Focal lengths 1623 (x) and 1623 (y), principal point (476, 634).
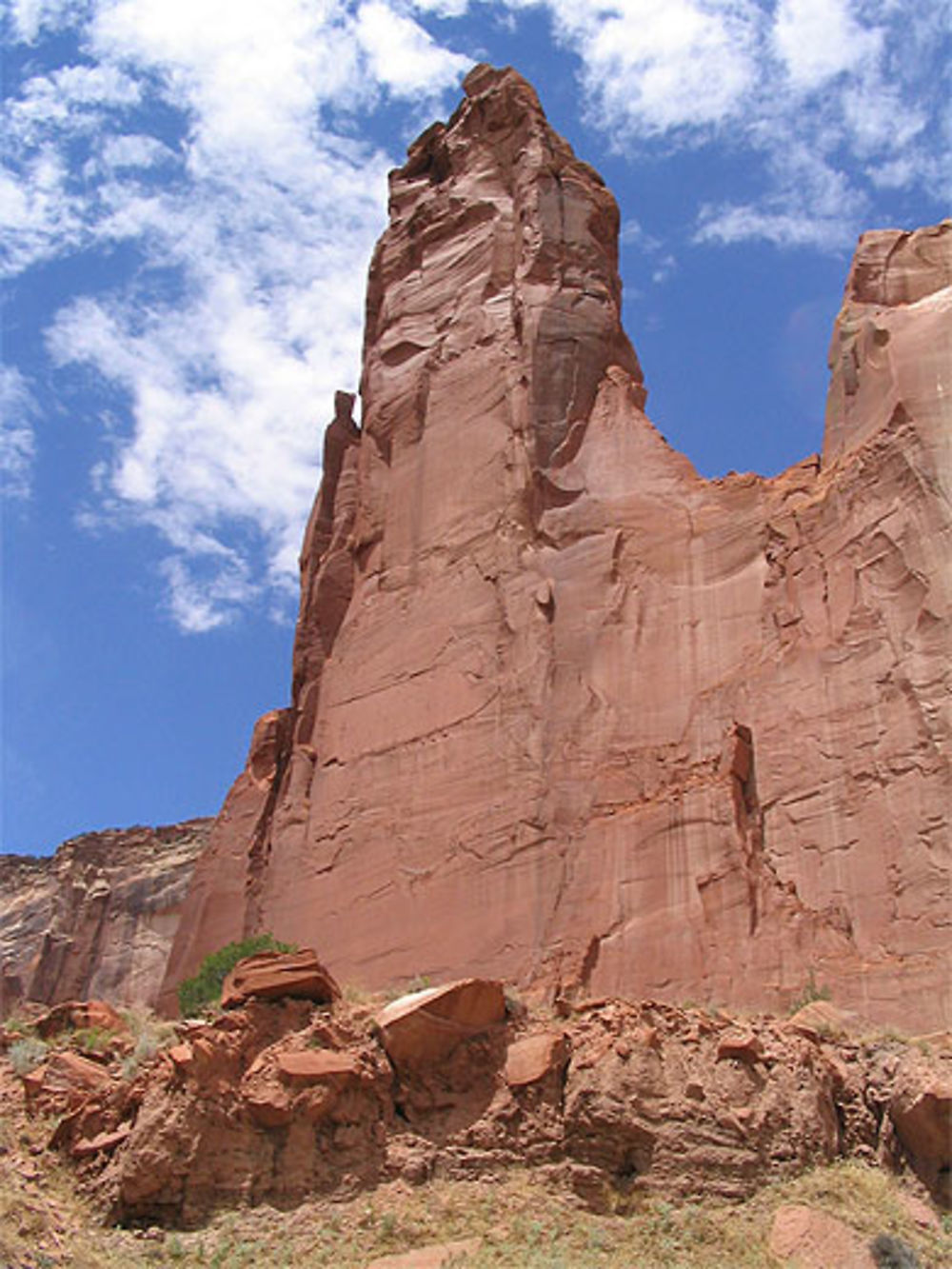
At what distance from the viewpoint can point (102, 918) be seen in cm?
5825

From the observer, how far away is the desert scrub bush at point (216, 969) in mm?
29406

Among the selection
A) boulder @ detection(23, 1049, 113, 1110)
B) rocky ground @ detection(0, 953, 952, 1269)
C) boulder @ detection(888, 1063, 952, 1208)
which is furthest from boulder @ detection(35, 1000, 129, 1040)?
boulder @ detection(888, 1063, 952, 1208)

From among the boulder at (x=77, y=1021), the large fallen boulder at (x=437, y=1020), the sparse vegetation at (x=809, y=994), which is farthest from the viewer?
the sparse vegetation at (x=809, y=994)

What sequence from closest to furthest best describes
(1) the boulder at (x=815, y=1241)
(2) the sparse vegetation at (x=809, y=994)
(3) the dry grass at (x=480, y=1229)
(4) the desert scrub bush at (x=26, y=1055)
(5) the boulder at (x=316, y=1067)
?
(1) the boulder at (x=815, y=1241), (3) the dry grass at (x=480, y=1229), (5) the boulder at (x=316, y=1067), (4) the desert scrub bush at (x=26, y=1055), (2) the sparse vegetation at (x=809, y=994)

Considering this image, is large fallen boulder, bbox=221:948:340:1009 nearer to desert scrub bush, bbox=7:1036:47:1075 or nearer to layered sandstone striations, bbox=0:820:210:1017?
desert scrub bush, bbox=7:1036:47:1075

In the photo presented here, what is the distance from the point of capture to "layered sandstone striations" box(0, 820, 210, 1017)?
56.3m

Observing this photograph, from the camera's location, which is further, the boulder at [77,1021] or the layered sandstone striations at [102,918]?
the layered sandstone striations at [102,918]

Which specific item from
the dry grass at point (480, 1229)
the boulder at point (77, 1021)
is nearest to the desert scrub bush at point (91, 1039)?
the boulder at point (77, 1021)

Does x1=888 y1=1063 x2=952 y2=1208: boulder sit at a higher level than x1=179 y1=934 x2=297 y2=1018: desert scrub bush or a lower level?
lower

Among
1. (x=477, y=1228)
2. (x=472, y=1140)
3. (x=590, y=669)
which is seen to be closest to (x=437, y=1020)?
(x=472, y=1140)

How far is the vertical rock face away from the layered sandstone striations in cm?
2233

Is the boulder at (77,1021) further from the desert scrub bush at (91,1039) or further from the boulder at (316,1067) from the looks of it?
the boulder at (316,1067)

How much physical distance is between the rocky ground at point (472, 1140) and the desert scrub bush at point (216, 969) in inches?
396

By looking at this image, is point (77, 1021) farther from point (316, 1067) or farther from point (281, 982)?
point (316, 1067)
